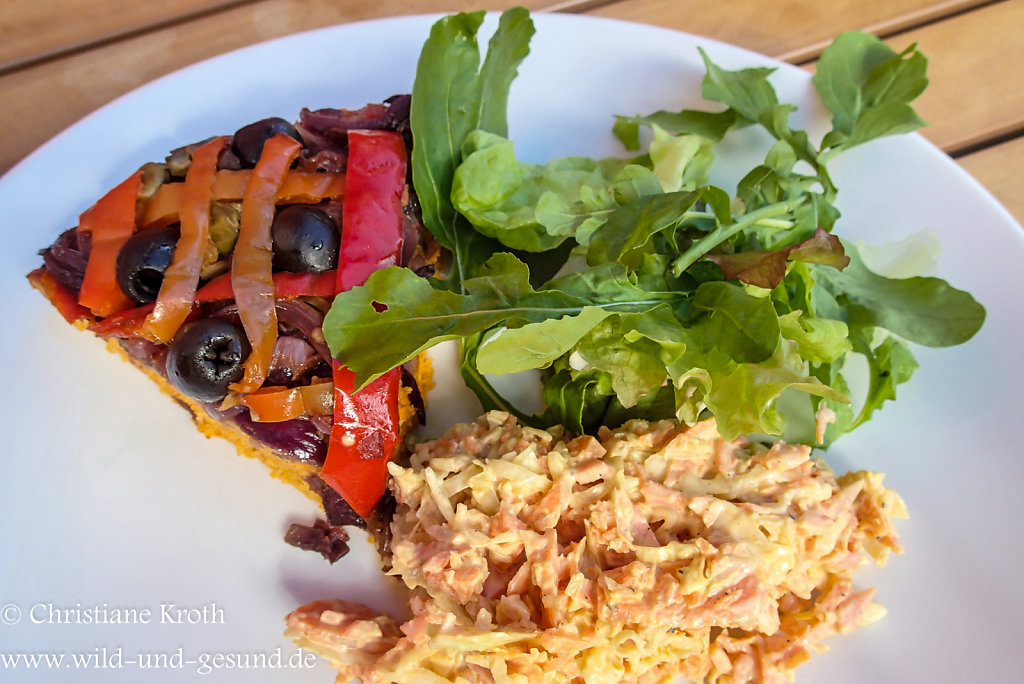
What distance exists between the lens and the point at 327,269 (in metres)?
1.35

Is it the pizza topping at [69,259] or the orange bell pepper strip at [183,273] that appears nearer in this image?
the orange bell pepper strip at [183,273]

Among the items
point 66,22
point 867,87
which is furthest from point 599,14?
point 66,22

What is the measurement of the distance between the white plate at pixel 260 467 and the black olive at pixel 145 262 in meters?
0.47

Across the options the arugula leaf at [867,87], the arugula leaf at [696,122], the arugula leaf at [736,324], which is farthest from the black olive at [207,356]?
the arugula leaf at [867,87]

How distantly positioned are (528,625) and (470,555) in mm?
173

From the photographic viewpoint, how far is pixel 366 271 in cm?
134

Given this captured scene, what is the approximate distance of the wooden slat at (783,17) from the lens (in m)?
2.06

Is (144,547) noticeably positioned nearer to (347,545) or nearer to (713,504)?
(347,545)

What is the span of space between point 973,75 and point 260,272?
2078 millimetres

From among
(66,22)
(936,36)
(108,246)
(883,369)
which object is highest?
(66,22)

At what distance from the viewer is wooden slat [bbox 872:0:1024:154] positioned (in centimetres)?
198

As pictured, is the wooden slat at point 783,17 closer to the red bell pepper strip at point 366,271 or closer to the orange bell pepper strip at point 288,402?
the red bell pepper strip at point 366,271

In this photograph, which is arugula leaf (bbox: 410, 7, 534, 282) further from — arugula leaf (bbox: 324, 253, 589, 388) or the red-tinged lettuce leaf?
the red-tinged lettuce leaf

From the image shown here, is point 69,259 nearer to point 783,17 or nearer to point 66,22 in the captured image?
point 66,22
